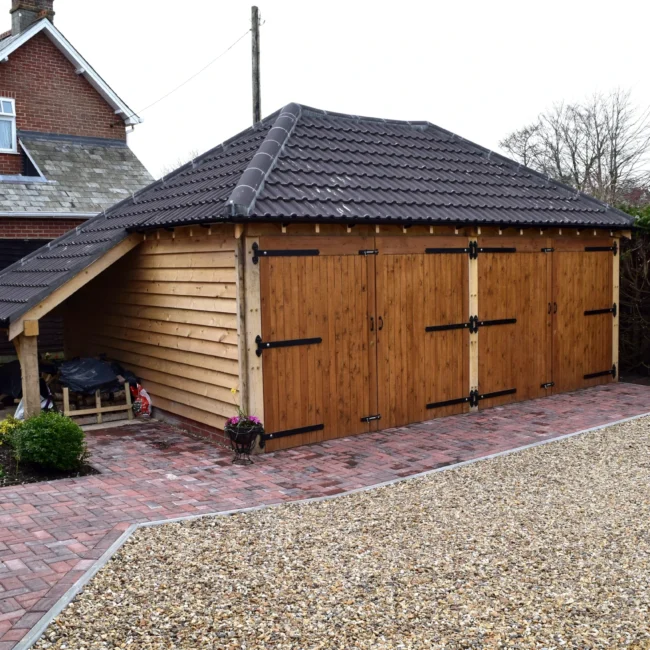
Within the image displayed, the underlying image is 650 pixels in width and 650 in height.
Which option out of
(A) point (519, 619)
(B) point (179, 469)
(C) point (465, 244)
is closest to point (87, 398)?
(B) point (179, 469)

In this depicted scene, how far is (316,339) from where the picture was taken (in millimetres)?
8398

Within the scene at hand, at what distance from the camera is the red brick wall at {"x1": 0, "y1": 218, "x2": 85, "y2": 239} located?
15.0 m

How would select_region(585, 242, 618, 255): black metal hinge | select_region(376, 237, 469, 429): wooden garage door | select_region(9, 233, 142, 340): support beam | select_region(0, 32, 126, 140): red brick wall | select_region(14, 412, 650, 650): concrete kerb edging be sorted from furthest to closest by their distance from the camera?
1. select_region(0, 32, 126, 140): red brick wall
2. select_region(585, 242, 618, 255): black metal hinge
3. select_region(376, 237, 469, 429): wooden garage door
4. select_region(9, 233, 142, 340): support beam
5. select_region(14, 412, 650, 650): concrete kerb edging

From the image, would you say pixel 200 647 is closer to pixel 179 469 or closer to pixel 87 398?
pixel 179 469

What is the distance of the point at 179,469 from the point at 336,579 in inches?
126

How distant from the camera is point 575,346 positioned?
37.1 ft

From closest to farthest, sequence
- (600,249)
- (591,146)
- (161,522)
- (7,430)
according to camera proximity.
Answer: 1. (161,522)
2. (7,430)
3. (600,249)
4. (591,146)

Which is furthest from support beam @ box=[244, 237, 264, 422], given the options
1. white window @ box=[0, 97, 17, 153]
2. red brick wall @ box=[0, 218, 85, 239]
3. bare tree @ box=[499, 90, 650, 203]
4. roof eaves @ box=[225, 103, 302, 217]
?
bare tree @ box=[499, 90, 650, 203]

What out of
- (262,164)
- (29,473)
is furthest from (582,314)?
(29,473)

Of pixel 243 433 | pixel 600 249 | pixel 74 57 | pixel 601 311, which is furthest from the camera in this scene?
pixel 74 57

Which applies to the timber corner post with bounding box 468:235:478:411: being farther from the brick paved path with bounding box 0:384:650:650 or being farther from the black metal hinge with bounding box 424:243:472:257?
the brick paved path with bounding box 0:384:650:650

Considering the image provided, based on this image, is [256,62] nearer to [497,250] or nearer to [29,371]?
[497,250]

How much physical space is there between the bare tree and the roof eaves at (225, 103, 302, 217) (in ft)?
73.0

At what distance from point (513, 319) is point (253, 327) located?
4244 millimetres
